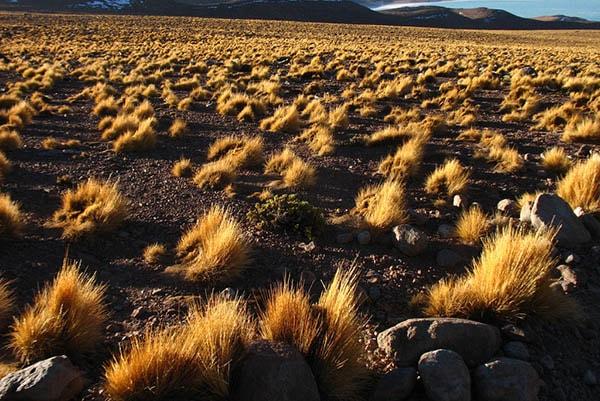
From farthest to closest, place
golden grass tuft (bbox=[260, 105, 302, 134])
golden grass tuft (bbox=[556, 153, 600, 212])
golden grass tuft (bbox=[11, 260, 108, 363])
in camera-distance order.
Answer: golden grass tuft (bbox=[260, 105, 302, 134]) → golden grass tuft (bbox=[556, 153, 600, 212]) → golden grass tuft (bbox=[11, 260, 108, 363])

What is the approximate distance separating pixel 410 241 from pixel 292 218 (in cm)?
144

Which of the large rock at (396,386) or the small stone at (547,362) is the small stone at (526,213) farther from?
the large rock at (396,386)

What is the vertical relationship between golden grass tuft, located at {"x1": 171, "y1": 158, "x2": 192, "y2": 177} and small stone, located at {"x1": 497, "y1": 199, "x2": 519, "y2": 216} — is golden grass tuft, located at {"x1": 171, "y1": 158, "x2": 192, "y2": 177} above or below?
below

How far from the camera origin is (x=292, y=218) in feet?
18.8

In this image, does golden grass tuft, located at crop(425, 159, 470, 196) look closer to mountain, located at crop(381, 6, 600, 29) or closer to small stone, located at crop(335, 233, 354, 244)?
small stone, located at crop(335, 233, 354, 244)

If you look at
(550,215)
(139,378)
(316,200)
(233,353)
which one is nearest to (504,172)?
(550,215)

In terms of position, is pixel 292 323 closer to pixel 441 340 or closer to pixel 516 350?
pixel 441 340

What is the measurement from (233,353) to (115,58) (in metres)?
27.3

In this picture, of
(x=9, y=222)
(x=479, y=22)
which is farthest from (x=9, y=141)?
(x=479, y=22)

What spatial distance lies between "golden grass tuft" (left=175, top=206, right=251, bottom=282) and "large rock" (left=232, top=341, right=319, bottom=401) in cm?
166

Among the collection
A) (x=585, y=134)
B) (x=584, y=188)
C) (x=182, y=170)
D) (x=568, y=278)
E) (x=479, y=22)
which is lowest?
(x=182, y=170)

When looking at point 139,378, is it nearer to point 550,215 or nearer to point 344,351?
point 344,351

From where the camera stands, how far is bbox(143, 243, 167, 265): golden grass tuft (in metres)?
5.10

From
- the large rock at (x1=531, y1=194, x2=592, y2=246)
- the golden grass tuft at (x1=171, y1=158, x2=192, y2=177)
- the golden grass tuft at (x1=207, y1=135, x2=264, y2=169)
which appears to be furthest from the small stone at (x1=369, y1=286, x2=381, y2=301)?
the golden grass tuft at (x1=171, y1=158, x2=192, y2=177)
